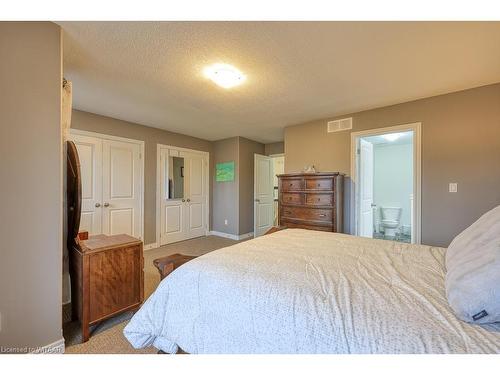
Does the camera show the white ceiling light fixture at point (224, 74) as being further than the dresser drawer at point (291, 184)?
No

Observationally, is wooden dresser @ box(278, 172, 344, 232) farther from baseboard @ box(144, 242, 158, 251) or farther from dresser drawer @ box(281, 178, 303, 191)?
baseboard @ box(144, 242, 158, 251)

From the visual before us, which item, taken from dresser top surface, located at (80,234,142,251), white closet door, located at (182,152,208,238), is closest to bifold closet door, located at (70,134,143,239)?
white closet door, located at (182,152,208,238)

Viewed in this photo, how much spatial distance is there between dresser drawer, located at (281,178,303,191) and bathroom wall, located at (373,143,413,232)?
10.2ft

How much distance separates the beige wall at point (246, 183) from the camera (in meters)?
5.16

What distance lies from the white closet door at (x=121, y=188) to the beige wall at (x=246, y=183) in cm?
208

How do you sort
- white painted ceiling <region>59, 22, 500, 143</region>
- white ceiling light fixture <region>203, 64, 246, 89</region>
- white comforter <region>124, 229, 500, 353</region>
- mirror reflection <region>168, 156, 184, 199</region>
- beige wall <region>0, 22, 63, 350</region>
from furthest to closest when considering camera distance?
mirror reflection <region>168, 156, 184, 199</region> < white ceiling light fixture <region>203, 64, 246, 89</region> < white painted ceiling <region>59, 22, 500, 143</region> < beige wall <region>0, 22, 63, 350</region> < white comforter <region>124, 229, 500, 353</region>

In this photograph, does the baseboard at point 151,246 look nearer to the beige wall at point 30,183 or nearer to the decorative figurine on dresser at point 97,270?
the decorative figurine on dresser at point 97,270

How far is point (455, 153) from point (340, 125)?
4.84 feet

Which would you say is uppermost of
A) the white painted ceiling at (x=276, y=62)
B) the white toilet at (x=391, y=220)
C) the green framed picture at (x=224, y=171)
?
the white painted ceiling at (x=276, y=62)

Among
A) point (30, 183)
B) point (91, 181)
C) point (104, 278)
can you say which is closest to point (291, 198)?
point (104, 278)

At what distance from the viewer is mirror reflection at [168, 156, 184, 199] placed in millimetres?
4613

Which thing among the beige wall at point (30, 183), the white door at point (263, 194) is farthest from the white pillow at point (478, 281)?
the white door at point (263, 194)
